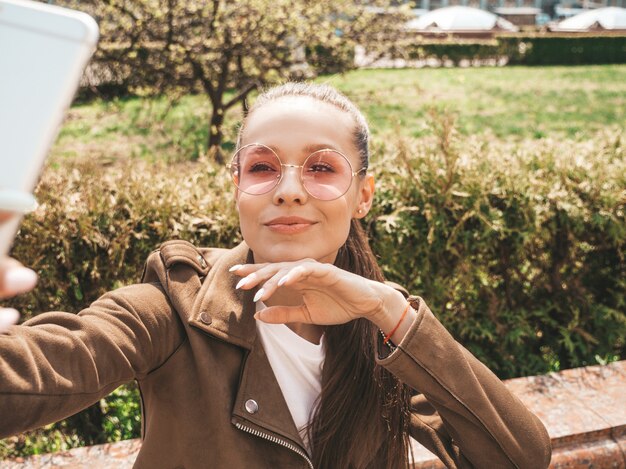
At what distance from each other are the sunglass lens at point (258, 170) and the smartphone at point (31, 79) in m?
0.94

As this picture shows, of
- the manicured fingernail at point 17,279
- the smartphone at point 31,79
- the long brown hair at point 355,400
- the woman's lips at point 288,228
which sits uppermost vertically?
the smartphone at point 31,79

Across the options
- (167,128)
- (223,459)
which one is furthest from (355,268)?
(167,128)

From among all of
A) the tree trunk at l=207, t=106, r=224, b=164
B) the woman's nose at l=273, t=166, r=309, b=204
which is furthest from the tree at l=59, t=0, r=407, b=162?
the woman's nose at l=273, t=166, r=309, b=204

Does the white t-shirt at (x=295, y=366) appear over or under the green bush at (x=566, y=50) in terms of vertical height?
over

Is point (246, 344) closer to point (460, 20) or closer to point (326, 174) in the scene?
point (326, 174)

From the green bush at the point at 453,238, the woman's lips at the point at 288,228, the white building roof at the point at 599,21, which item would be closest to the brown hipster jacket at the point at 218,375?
the woman's lips at the point at 288,228

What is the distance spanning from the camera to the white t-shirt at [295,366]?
1854 mm

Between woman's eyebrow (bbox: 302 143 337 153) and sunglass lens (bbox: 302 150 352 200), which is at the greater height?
woman's eyebrow (bbox: 302 143 337 153)

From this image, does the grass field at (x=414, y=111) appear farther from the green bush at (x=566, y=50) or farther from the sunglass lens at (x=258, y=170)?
the sunglass lens at (x=258, y=170)

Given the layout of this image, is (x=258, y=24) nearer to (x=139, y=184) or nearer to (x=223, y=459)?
(x=139, y=184)

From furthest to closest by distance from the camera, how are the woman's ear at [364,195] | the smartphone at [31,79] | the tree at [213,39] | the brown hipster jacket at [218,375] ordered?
the tree at [213,39] < the woman's ear at [364,195] < the brown hipster jacket at [218,375] < the smartphone at [31,79]

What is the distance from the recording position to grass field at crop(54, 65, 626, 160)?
8836mm

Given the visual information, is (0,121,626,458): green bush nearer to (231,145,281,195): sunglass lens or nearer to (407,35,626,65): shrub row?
(231,145,281,195): sunglass lens

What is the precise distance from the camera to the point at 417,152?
11.5 feet
